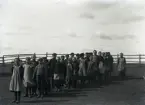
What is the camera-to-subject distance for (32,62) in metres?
15.0

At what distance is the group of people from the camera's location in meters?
13.9

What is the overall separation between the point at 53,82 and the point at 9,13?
410 cm

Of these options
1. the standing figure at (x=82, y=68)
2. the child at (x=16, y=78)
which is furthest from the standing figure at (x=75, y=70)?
the child at (x=16, y=78)

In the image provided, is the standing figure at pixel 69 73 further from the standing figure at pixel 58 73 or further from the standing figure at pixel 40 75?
the standing figure at pixel 40 75

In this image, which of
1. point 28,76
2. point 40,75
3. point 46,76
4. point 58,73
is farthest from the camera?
point 58,73

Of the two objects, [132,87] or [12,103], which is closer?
[12,103]

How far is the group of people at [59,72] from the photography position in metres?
13.9

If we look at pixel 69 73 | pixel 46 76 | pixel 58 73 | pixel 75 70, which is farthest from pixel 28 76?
pixel 75 70

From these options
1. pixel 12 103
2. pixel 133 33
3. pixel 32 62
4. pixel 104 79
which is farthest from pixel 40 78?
pixel 104 79

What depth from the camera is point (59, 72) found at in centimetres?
1595

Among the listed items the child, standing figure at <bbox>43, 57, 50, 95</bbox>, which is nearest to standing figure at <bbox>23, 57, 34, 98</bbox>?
standing figure at <bbox>43, 57, 50, 95</bbox>

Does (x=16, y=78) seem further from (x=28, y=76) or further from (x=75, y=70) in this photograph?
(x=75, y=70)

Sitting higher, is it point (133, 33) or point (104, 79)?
point (133, 33)

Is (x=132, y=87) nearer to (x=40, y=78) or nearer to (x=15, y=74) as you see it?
(x=40, y=78)
